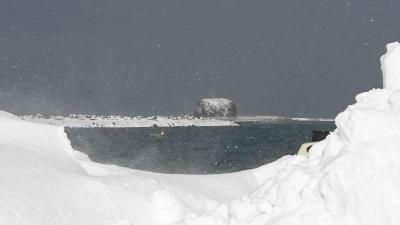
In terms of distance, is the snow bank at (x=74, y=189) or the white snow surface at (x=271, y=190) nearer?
the white snow surface at (x=271, y=190)

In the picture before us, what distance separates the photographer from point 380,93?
24.0ft

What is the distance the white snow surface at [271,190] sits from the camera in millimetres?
5969

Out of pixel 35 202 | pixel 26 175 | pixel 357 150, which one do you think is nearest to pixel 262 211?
pixel 357 150

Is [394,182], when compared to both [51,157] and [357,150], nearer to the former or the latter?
[357,150]

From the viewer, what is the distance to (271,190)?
A: 21.9 ft

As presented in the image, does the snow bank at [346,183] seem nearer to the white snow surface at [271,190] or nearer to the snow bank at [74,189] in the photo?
the white snow surface at [271,190]

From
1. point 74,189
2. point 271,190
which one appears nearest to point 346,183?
point 271,190

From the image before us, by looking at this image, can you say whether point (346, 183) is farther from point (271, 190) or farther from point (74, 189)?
point (74, 189)

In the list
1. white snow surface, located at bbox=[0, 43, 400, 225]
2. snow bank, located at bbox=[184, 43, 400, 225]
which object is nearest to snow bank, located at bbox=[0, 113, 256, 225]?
white snow surface, located at bbox=[0, 43, 400, 225]

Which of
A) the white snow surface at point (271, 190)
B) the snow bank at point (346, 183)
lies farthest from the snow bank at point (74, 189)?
the snow bank at point (346, 183)

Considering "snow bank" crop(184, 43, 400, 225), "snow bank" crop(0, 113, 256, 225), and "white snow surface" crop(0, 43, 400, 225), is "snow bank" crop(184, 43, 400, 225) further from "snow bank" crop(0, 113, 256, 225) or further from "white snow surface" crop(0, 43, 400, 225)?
"snow bank" crop(0, 113, 256, 225)

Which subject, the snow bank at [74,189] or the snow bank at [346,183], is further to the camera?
the snow bank at [74,189]

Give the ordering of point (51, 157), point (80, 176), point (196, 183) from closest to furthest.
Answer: point (80, 176), point (51, 157), point (196, 183)

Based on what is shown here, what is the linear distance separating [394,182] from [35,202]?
4914mm
